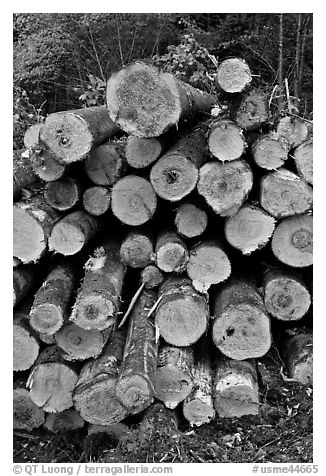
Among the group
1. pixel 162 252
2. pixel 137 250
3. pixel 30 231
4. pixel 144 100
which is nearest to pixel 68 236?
pixel 30 231

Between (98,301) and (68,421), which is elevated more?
(98,301)

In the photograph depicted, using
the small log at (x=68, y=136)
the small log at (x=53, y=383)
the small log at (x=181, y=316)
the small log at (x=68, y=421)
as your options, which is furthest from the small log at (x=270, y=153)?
the small log at (x=68, y=421)

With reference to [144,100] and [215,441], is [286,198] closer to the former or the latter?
[144,100]

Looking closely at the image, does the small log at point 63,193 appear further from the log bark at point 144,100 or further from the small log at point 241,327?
the small log at point 241,327

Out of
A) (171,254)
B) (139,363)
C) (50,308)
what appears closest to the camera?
(139,363)

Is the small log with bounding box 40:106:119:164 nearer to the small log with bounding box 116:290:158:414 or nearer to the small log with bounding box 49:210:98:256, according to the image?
the small log with bounding box 49:210:98:256

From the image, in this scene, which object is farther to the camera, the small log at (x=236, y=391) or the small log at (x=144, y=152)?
the small log at (x=144, y=152)
